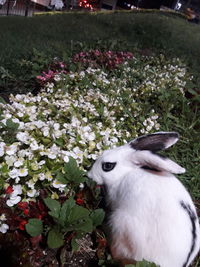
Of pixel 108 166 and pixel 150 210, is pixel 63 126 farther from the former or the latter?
pixel 150 210

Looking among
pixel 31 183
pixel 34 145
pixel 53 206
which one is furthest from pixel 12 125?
pixel 53 206

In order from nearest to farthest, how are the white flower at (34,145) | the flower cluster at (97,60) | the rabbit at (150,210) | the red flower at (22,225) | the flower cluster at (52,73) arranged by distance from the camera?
1. the rabbit at (150,210)
2. the red flower at (22,225)
3. the white flower at (34,145)
4. the flower cluster at (52,73)
5. the flower cluster at (97,60)

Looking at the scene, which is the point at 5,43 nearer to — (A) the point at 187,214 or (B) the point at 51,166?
(B) the point at 51,166

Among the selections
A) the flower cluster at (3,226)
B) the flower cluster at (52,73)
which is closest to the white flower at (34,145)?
the flower cluster at (3,226)

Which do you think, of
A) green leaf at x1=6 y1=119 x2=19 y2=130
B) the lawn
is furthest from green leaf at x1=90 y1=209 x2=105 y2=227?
green leaf at x1=6 y1=119 x2=19 y2=130

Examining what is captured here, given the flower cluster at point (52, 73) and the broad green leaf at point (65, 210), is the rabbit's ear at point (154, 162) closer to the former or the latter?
the broad green leaf at point (65, 210)

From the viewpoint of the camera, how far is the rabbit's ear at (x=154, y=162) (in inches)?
60.6

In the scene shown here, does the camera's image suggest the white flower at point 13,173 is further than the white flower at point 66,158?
No

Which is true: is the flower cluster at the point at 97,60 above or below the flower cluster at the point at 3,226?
above

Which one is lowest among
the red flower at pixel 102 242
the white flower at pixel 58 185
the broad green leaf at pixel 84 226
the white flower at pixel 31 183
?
the red flower at pixel 102 242

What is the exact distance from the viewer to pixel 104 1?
256 inches

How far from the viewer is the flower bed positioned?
1.56 meters

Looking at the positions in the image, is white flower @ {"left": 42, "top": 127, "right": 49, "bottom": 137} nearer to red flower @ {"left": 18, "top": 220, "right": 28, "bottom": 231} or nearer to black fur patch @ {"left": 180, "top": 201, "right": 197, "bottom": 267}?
red flower @ {"left": 18, "top": 220, "right": 28, "bottom": 231}

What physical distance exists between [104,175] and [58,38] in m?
6.16
